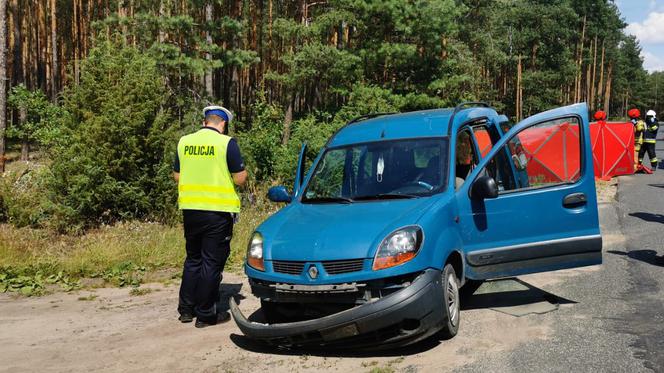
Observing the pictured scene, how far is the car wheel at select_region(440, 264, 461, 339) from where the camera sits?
491 cm

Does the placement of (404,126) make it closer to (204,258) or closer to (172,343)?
(204,258)

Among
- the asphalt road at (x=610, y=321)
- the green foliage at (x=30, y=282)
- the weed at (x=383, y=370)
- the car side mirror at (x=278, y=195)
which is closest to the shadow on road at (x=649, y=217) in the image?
the asphalt road at (x=610, y=321)

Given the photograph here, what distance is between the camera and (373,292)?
4.70m

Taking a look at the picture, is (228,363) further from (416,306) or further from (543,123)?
(543,123)

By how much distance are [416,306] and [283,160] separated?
12.2m

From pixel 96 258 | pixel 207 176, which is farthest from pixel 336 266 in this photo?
pixel 96 258

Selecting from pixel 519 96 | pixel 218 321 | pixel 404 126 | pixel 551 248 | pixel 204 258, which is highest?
pixel 519 96

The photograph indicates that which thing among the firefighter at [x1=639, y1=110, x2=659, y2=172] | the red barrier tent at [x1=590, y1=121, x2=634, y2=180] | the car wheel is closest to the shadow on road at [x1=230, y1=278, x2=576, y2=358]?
the car wheel

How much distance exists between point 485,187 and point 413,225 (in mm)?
984

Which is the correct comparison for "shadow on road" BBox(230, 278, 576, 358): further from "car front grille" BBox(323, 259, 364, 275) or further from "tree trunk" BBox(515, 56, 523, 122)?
"tree trunk" BBox(515, 56, 523, 122)

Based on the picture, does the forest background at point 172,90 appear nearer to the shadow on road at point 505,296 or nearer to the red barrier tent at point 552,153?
the shadow on road at point 505,296

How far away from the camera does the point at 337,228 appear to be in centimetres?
492

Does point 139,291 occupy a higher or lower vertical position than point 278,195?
lower

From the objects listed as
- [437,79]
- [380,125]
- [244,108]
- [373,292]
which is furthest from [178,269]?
[244,108]
